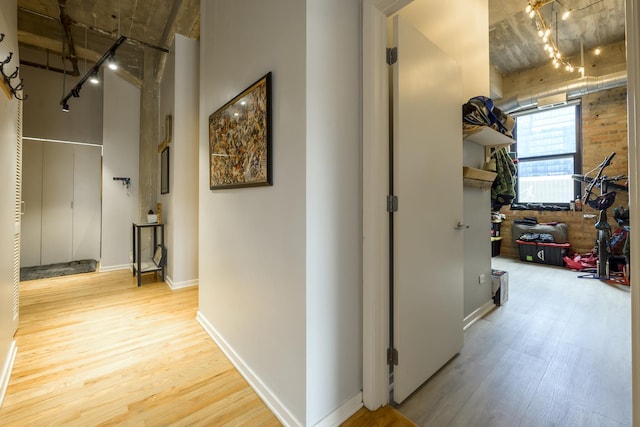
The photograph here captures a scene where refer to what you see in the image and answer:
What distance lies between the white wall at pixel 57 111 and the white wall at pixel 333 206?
16.7 feet

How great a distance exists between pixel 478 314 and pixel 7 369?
3.62 meters

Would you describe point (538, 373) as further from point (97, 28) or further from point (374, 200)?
point (97, 28)

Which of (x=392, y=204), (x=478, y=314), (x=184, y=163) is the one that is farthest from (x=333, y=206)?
(x=184, y=163)

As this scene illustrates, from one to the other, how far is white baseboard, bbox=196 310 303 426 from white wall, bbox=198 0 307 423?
0.03 ft

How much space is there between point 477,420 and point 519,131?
20.0ft

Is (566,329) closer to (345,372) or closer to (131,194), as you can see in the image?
(345,372)

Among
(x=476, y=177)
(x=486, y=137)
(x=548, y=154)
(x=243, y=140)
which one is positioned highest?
(x=548, y=154)

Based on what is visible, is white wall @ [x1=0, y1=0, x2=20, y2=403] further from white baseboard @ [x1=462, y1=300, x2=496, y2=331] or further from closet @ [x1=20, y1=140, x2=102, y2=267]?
white baseboard @ [x1=462, y1=300, x2=496, y2=331]

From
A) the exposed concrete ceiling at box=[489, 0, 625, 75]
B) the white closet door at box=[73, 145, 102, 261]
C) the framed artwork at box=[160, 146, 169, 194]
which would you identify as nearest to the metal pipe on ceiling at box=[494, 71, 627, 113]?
the exposed concrete ceiling at box=[489, 0, 625, 75]

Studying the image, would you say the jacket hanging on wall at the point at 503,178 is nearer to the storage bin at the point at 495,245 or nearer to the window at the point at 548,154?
the storage bin at the point at 495,245

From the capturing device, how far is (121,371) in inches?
71.0

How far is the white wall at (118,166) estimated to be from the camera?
14.4ft

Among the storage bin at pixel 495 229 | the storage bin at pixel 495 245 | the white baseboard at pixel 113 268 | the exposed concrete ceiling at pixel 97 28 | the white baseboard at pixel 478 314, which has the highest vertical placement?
the exposed concrete ceiling at pixel 97 28

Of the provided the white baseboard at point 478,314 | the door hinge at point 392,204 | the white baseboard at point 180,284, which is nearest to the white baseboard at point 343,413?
the door hinge at point 392,204
